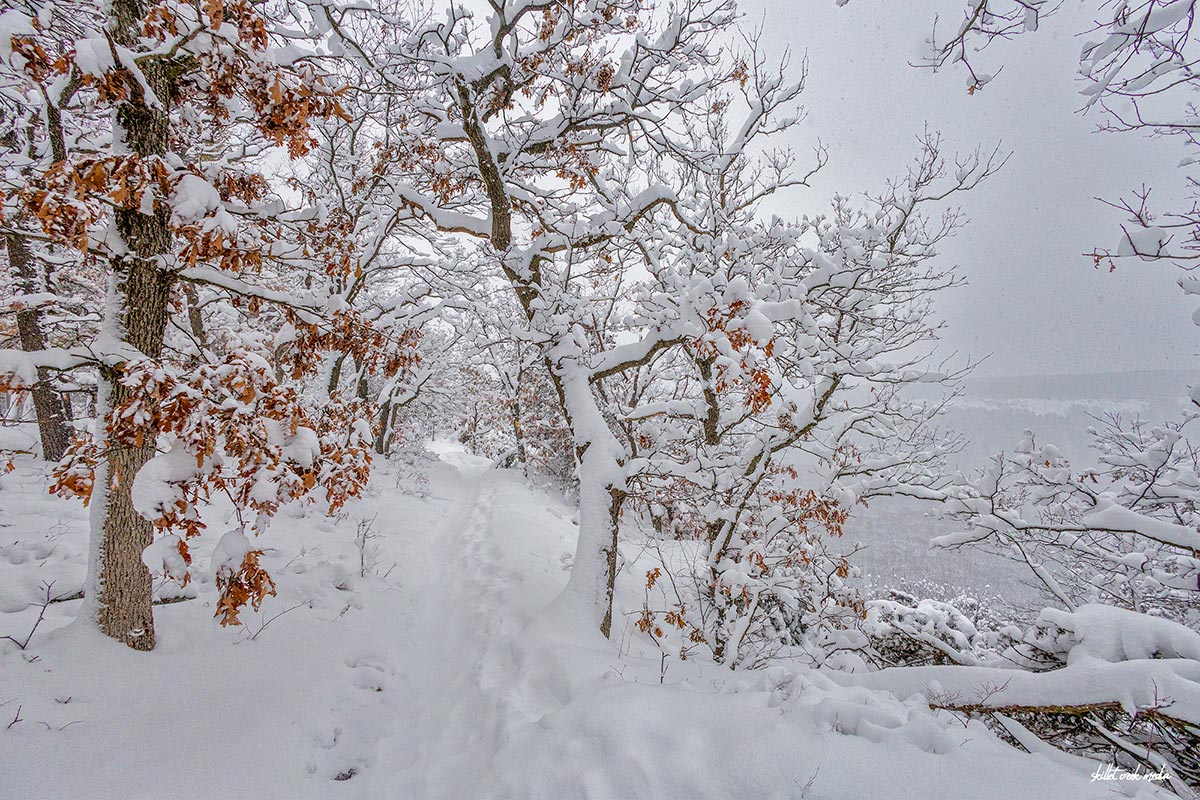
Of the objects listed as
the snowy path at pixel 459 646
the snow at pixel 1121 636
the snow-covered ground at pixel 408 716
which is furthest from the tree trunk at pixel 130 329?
the snow at pixel 1121 636

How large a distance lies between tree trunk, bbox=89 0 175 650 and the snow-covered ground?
33cm

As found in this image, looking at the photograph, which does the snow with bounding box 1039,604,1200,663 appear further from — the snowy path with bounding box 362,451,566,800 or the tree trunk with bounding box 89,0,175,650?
the tree trunk with bounding box 89,0,175,650

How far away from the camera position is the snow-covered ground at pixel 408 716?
2.73 m

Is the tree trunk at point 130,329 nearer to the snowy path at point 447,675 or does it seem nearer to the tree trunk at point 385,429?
the snowy path at point 447,675

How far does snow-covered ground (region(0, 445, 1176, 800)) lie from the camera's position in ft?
8.95

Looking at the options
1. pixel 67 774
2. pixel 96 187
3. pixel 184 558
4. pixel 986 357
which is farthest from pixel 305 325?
pixel 986 357

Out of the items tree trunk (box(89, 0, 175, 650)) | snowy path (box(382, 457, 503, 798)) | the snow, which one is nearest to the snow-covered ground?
snowy path (box(382, 457, 503, 798))

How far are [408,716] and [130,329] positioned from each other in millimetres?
4337

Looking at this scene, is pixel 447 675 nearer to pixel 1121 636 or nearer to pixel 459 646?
pixel 459 646

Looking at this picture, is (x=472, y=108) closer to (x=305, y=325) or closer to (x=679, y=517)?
(x=305, y=325)

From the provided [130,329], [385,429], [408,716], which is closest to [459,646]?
[408,716]

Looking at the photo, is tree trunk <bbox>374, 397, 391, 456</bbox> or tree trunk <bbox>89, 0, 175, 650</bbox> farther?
tree trunk <bbox>374, 397, 391, 456</bbox>

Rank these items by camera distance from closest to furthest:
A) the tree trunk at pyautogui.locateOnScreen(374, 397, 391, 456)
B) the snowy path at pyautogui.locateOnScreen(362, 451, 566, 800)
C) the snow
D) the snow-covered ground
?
1. the snow-covered ground
2. the snow
3. the snowy path at pyautogui.locateOnScreen(362, 451, 566, 800)
4. the tree trunk at pyautogui.locateOnScreen(374, 397, 391, 456)

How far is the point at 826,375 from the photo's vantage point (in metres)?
6.07
